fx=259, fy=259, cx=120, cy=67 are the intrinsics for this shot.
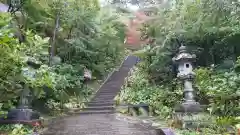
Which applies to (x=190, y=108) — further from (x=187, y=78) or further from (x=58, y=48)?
(x=58, y=48)

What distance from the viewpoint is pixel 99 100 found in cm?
1527

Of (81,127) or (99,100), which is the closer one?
(81,127)

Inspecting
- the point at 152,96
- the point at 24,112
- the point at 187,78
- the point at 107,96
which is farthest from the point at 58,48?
the point at 187,78

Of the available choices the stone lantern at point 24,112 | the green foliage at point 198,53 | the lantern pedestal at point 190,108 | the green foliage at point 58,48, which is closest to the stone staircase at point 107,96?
the green foliage at point 58,48

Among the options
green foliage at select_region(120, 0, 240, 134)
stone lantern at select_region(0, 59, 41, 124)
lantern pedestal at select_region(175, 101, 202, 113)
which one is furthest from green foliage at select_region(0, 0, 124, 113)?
lantern pedestal at select_region(175, 101, 202, 113)

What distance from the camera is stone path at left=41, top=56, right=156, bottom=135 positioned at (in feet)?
26.4

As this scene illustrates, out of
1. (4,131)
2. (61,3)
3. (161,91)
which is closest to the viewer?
(4,131)

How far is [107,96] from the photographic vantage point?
15.8 m

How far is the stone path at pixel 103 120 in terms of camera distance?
317 inches

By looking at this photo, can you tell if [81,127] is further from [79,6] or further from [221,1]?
[79,6]

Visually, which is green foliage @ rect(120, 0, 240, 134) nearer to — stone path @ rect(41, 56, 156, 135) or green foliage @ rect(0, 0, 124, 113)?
stone path @ rect(41, 56, 156, 135)

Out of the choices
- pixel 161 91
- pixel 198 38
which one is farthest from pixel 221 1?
pixel 161 91

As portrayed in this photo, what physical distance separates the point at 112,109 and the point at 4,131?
6397 mm

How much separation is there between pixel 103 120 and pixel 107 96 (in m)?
5.40
